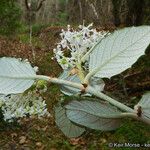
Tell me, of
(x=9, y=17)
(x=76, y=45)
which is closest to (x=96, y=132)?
(x=76, y=45)

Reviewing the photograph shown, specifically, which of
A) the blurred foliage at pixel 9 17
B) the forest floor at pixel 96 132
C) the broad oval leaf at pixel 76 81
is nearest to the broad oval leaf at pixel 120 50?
the broad oval leaf at pixel 76 81

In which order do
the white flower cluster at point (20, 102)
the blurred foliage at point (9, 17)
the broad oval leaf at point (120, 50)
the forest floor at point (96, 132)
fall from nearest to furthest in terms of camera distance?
the broad oval leaf at point (120, 50) → the white flower cluster at point (20, 102) → the forest floor at point (96, 132) → the blurred foliage at point (9, 17)

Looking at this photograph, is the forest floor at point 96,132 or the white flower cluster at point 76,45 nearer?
the white flower cluster at point 76,45

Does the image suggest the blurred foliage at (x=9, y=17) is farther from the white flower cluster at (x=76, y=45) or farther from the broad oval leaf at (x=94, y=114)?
the broad oval leaf at (x=94, y=114)

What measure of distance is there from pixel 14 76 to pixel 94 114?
0.28ft

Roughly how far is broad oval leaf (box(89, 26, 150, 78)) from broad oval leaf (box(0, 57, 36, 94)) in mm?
65

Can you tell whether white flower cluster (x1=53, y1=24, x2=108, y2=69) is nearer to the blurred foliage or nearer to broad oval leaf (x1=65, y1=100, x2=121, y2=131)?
broad oval leaf (x1=65, y1=100, x2=121, y2=131)

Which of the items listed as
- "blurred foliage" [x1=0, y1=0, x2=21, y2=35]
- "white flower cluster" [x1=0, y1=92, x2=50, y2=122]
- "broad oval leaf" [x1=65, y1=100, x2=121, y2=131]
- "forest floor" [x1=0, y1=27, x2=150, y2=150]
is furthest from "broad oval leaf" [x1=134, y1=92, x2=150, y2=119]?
"blurred foliage" [x1=0, y1=0, x2=21, y2=35]

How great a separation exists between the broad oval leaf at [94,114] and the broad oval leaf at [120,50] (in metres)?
0.03

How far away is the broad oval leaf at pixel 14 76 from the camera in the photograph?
40 centimetres

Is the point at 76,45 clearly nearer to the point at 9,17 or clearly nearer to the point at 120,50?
the point at 120,50

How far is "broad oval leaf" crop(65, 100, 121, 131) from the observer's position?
0.40 m

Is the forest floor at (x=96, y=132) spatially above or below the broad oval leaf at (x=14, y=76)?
below

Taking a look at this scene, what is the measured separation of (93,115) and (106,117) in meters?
0.01
